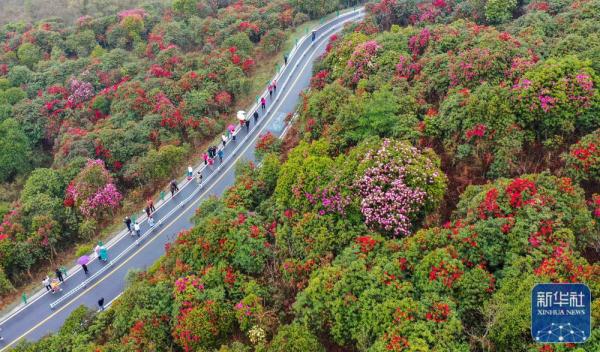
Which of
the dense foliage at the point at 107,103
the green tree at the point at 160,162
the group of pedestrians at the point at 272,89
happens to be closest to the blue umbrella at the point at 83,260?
the dense foliage at the point at 107,103

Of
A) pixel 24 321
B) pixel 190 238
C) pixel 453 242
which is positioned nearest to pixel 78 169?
pixel 24 321

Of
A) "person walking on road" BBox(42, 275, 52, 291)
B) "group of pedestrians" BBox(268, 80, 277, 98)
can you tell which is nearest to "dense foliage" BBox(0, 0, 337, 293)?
"group of pedestrians" BBox(268, 80, 277, 98)

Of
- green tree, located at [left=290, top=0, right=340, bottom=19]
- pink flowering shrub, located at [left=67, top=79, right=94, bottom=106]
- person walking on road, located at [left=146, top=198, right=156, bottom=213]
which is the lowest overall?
person walking on road, located at [left=146, top=198, right=156, bottom=213]

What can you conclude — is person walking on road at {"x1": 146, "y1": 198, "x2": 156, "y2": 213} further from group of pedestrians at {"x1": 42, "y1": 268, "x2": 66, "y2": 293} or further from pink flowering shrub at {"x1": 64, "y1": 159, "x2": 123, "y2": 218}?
group of pedestrians at {"x1": 42, "y1": 268, "x2": 66, "y2": 293}

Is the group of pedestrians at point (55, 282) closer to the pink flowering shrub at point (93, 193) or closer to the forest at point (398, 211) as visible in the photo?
the forest at point (398, 211)

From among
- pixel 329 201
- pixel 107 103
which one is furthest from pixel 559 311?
pixel 107 103

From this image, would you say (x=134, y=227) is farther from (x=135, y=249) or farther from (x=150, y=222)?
(x=135, y=249)

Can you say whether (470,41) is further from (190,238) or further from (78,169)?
(78,169)
